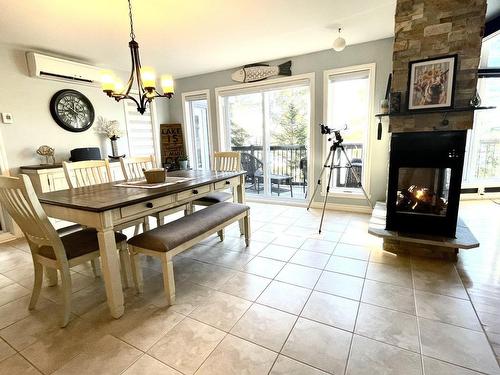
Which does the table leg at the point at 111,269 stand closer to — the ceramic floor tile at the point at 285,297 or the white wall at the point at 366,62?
the ceramic floor tile at the point at 285,297

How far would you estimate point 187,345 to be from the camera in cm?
150

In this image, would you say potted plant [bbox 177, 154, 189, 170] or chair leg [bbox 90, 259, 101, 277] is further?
potted plant [bbox 177, 154, 189, 170]

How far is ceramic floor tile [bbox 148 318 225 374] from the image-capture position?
4.53 ft

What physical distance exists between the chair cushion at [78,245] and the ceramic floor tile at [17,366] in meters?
0.56

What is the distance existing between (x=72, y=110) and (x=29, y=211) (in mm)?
2812

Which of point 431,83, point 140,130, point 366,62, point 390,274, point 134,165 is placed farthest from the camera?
point 140,130

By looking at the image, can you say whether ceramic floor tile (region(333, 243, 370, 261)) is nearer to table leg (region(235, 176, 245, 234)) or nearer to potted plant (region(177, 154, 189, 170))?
table leg (region(235, 176, 245, 234))

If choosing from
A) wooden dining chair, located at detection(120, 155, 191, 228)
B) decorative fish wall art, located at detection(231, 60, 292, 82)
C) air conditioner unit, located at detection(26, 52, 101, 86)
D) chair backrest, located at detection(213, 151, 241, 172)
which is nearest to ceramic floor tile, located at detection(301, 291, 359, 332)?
wooden dining chair, located at detection(120, 155, 191, 228)

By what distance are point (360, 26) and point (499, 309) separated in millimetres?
2959

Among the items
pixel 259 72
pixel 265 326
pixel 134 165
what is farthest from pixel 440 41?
pixel 134 165

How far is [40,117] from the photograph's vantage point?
11.3ft

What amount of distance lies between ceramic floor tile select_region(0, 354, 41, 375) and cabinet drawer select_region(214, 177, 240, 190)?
177 centimetres

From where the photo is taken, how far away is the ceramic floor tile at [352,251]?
2.51m

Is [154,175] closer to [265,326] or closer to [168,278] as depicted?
[168,278]
